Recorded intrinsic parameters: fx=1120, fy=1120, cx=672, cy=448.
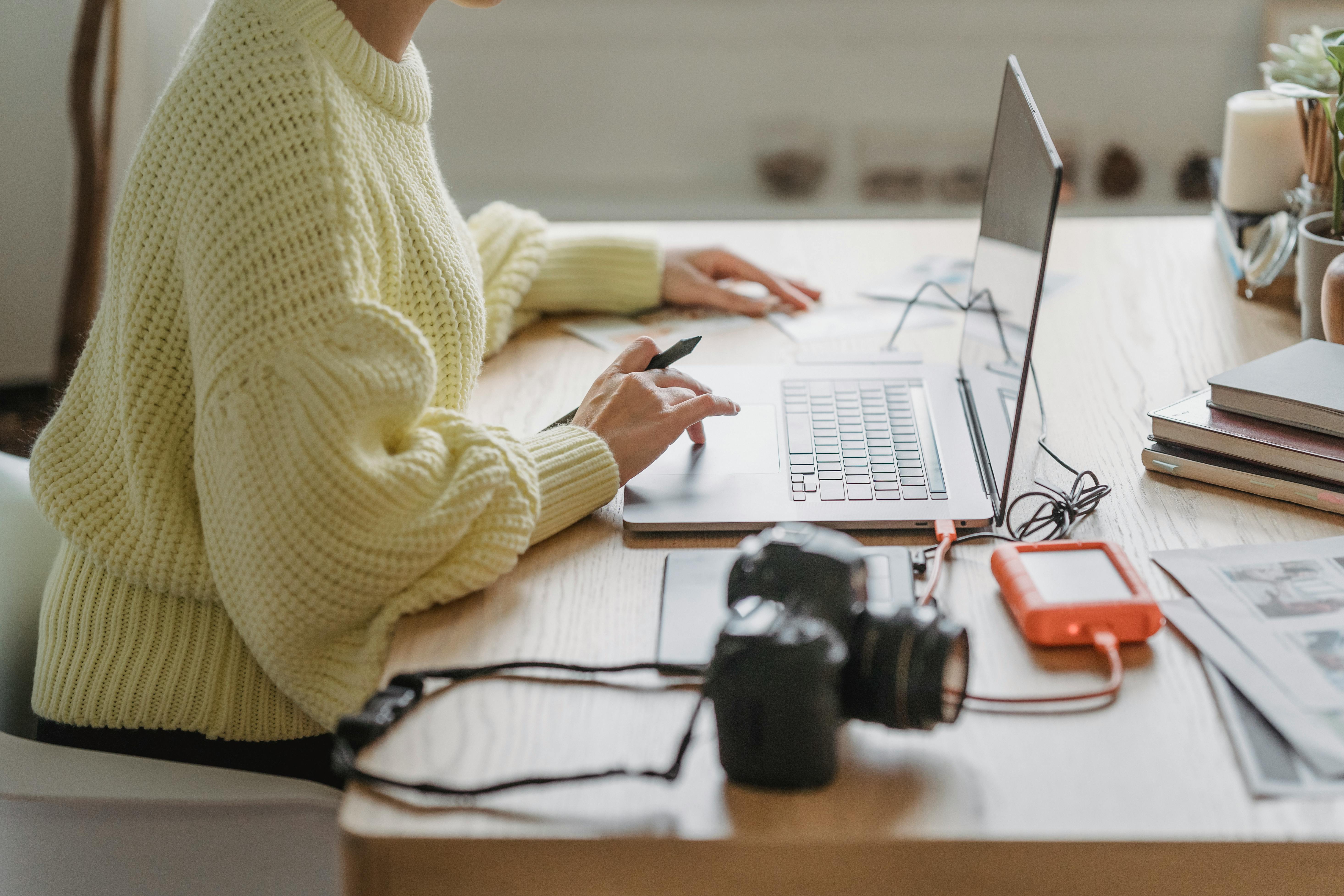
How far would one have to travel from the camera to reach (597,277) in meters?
1.33

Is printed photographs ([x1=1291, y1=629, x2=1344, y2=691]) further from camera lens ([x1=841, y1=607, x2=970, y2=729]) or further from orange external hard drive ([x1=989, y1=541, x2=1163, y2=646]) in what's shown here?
camera lens ([x1=841, y1=607, x2=970, y2=729])

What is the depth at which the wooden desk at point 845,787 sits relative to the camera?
56cm

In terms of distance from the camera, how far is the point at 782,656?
A: 561 millimetres

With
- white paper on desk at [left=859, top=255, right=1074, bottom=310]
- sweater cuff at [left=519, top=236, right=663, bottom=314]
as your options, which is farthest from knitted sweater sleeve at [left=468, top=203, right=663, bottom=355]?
white paper on desk at [left=859, top=255, right=1074, bottom=310]

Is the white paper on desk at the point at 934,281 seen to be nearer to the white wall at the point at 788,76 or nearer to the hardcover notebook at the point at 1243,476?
the hardcover notebook at the point at 1243,476

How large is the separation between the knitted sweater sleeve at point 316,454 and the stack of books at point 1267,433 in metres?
0.55

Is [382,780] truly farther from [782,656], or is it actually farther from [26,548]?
[26,548]

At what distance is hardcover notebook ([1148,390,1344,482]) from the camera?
857mm

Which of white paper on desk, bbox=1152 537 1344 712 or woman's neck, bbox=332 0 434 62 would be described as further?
woman's neck, bbox=332 0 434 62

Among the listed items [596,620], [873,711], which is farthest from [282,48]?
[873,711]

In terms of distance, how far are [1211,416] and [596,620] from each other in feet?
1.79

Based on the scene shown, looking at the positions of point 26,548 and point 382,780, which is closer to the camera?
point 382,780

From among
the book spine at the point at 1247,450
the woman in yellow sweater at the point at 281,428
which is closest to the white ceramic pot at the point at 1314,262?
the book spine at the point at 1247,450

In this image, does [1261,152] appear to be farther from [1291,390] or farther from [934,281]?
[1291,390]
